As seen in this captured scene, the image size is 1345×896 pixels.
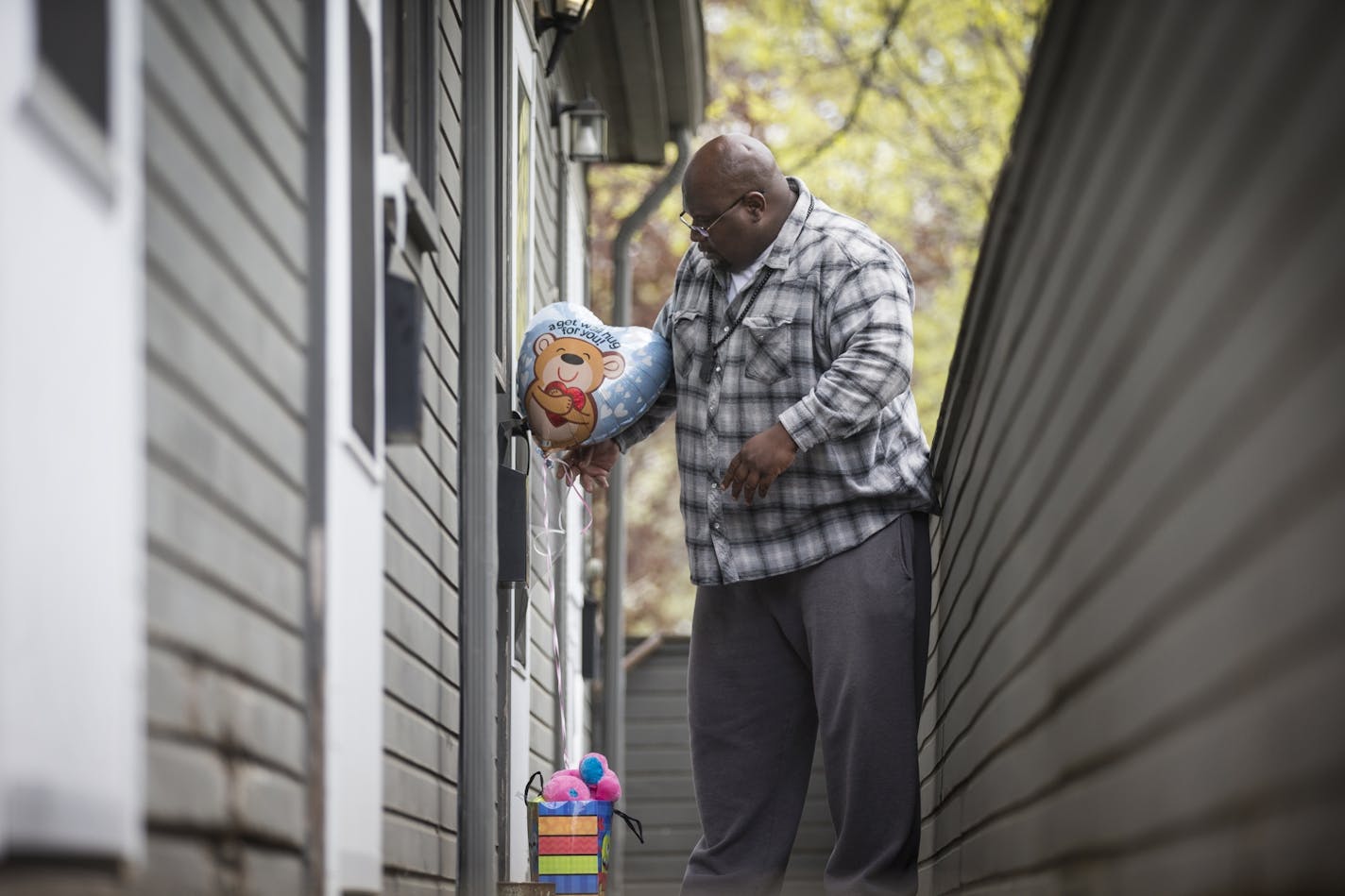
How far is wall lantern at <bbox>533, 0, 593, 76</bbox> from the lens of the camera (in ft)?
17.8

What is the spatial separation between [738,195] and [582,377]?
56 cm

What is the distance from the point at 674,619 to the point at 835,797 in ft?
52.3

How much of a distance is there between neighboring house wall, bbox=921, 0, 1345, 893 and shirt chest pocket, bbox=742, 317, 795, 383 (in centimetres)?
80

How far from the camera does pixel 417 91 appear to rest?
3.52 metres

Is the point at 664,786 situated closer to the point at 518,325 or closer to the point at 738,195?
the point at 518,325

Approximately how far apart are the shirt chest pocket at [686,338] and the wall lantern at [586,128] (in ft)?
7.64

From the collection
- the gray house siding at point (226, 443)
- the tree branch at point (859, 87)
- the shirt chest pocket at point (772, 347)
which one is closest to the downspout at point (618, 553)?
the shirt chest pocket at point (772, 347)

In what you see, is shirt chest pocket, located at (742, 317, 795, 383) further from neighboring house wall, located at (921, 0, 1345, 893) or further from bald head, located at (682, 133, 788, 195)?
neighboring house wall, located at (921, 0, 1345, 893)

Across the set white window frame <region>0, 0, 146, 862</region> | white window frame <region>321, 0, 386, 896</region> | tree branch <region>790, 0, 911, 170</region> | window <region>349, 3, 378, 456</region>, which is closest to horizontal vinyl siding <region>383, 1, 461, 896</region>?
white window frame <region>321, 0, 386, 896</region>

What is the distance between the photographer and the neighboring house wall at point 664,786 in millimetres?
7668

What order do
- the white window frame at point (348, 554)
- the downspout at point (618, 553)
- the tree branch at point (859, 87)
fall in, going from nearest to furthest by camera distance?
the white window frame at point (348, 554) < the downspout at point (618, 553) < the tree branch at point (859, 87)

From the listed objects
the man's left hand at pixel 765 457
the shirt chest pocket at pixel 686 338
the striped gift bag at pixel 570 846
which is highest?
the shirt chest pocket at pixel 686 338

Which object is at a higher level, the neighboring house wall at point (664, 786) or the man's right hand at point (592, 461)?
the man's right hand at point (592, 461)

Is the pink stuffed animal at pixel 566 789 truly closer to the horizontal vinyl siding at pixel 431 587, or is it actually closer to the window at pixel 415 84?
the horizontal vinyl siding at pixel 431 587
